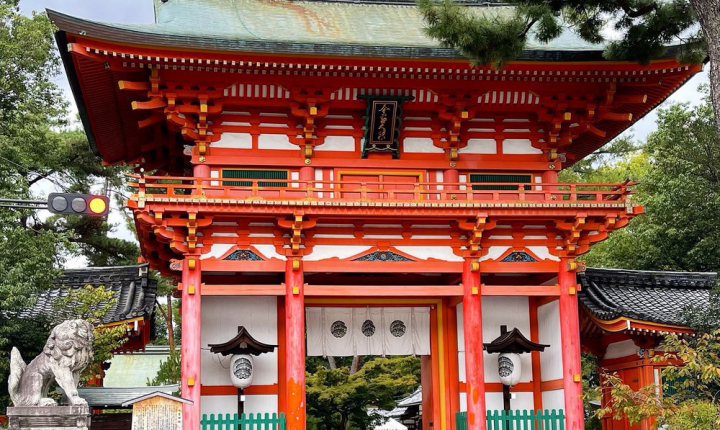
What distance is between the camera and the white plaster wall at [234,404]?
49.4 ft

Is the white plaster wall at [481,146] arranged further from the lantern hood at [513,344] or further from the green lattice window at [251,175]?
the green lattice window at [251,175]

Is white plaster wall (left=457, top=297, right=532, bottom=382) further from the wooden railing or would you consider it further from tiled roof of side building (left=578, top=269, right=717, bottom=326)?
the wooden railing

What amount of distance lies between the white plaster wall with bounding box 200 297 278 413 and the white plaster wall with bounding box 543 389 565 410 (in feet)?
17.1

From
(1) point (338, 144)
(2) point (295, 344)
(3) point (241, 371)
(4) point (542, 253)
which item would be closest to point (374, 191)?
(1) point (338, 144)

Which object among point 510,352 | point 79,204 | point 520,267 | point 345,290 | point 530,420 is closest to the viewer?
point 79,204

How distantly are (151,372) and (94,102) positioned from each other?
16159 mm

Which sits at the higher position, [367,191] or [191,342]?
[367,191]

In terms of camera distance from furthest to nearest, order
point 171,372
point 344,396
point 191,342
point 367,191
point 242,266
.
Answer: point 171,372 < point 344,396 < point 242,266 < point 367,191 < point 191,342

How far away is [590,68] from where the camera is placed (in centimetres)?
1488

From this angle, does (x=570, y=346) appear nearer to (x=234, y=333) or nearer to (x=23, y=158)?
(x=234, y=333)

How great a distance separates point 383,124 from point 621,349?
23.6 feet

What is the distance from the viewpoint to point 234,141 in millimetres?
15523

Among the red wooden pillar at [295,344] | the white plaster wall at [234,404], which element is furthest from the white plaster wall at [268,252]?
the white plaster wall at [234,404]

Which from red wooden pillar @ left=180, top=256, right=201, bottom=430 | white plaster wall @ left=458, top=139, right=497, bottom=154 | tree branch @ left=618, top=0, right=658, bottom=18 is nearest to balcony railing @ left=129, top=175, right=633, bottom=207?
Result: white plaster wall @ left=458, top=139, right=497, bottom=154
